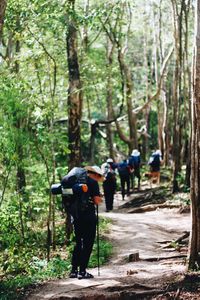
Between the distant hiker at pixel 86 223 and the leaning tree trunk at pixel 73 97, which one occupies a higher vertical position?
the leaning tree trunk at pixel 73 97

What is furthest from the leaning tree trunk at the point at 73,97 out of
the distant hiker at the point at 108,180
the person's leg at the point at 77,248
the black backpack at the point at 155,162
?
the black backpack at the point at 155,162

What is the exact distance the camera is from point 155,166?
915 inches

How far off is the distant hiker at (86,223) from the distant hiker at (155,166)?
1451cm

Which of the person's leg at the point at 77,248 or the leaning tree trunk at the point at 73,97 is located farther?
the leaning tree trunk at the point at 73,97

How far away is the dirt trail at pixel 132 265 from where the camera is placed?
760 centimetres

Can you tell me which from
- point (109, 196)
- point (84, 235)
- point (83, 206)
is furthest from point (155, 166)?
point (83, 206)

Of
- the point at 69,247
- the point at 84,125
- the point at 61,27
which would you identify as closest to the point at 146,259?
the point at 69,247

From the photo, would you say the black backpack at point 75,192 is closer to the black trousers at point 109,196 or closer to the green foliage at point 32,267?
the green foliage at point 32,267

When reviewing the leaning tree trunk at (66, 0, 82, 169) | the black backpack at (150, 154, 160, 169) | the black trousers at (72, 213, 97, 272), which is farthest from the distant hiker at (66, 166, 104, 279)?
the black backpack at (150, 154, 160, 169)

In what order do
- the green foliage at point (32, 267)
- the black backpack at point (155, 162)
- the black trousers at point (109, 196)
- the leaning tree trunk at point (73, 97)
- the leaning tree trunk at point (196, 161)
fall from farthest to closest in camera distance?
the black backpack at point (155, 162), the black trousers at point (109, 196), the leaning tree trunk at point (73, 97), the green foliage at point (32, 267), the leaning tree trunk at point (196, 161)

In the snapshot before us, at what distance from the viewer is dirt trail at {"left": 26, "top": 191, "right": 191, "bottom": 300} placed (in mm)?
7598

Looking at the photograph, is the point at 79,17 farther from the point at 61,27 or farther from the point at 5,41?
the point at 5,41

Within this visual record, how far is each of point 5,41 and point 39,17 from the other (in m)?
11.5

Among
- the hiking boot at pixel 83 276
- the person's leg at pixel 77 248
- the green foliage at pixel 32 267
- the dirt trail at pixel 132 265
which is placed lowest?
the green foliage at pixel 32 267
